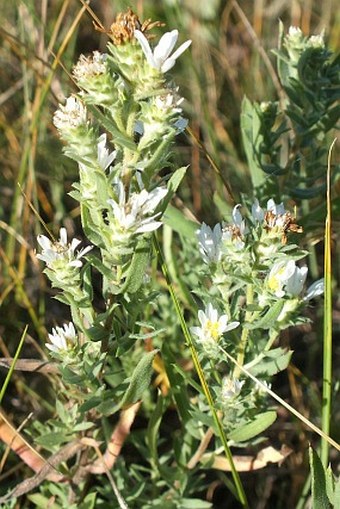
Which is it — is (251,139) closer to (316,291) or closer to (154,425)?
(316,291)

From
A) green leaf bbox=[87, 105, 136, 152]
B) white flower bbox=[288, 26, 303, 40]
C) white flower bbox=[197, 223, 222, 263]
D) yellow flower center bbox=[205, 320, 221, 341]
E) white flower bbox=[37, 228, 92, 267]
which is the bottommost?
yellow flower center bbox=[205, 320, 221, 341]

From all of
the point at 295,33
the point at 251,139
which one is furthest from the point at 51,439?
the point at 295,33

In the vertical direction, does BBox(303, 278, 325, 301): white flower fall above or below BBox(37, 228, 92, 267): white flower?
below

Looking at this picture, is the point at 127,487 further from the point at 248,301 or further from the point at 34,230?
the point at 34,230

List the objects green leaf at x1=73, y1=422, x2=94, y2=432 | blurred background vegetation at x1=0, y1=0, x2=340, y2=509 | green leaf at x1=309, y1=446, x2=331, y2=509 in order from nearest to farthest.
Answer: green leaf at x1=309, y1=446, x2=331, y2=509 < green leaf at x1=73, y1=422, x2=94, y2=432 < blurred background vegetation at x1=0, y1=0, x2=340, y2=509

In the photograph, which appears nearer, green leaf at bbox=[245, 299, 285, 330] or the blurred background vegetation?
green leaf at bbox=[245, 299, 285, 330]

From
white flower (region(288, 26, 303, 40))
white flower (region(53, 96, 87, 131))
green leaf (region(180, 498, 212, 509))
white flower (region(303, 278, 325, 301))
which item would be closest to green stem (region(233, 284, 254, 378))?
white flower (region(303, 278, 325, 301))

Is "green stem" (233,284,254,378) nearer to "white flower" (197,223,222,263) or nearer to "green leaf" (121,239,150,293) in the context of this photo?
"white flower" (197,223,222,263)
